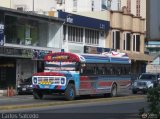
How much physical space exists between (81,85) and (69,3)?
47809mm

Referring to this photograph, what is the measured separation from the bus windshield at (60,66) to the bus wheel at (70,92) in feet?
3.64

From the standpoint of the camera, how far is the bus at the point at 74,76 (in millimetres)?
26844

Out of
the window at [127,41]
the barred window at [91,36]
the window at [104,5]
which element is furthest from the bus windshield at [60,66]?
the window at [104,5]

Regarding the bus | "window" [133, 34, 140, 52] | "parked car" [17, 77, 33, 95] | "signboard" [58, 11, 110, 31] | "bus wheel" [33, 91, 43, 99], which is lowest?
"parked car" [17, 77, 33, 95]

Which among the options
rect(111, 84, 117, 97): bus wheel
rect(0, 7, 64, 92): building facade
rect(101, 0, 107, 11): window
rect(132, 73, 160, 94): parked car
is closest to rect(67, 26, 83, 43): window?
rect(0, 7, 64, 92): building facade

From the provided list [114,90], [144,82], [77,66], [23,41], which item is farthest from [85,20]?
[77,66]

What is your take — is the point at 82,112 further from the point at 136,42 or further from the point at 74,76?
the point at 136,42

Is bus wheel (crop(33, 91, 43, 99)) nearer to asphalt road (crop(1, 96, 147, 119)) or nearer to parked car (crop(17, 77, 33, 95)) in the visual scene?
asphalt road (crop(1, 96, 147, 119))

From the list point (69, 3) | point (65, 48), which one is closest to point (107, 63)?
point (65, 48)

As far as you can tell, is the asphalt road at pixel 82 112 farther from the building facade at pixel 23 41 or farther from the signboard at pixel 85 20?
the signboard at pixel 85 20

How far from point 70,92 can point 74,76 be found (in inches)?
39.2

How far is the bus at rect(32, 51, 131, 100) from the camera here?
88.1 ft


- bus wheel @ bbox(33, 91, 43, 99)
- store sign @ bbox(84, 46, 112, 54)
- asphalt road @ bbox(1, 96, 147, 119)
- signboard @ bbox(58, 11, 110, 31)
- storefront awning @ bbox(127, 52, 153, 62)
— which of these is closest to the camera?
asphalt road @ bbox(1, 96, 147, 119)

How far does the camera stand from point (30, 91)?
3688cm
